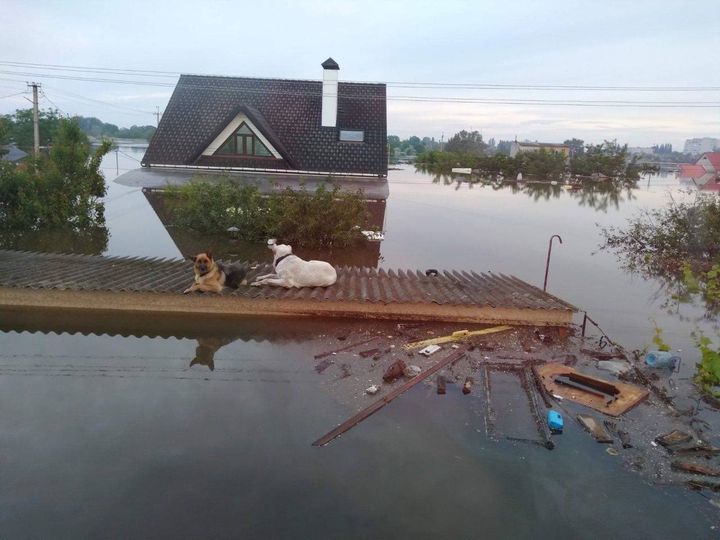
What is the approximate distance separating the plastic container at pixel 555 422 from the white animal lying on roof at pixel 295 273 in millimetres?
4002

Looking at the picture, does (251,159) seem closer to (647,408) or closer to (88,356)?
(88,356)

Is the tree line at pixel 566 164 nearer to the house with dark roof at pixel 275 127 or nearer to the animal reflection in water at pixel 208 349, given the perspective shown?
the house with dark roof at pixel 275 127

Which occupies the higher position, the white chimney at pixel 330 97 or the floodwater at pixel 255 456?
the white chimney at pixel 330 97

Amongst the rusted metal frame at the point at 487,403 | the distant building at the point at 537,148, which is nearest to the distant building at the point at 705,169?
the distant building at the point at 537,148

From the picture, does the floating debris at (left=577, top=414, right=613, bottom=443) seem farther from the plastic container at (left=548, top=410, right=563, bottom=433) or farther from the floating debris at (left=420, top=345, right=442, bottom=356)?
the floating debris at (left=420, top=345, right=442, bottom=356)

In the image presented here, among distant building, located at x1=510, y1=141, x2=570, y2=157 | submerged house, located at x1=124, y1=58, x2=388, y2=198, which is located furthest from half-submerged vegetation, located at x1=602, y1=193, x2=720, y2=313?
distant building, located at x1=510, y1=141, x2=570, y2=157

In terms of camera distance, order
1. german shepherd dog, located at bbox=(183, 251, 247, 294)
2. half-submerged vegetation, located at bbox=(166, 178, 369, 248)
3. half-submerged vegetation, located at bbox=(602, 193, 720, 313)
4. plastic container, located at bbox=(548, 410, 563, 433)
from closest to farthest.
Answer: plastic container, located at bbox=(548, 410, 563, 433), german shepherd dog, located at bbox=(183, 251, 247, 294), half-submerged vegetation, located at bbox=(166, 178, 369, 248), half-submerged vegetation, located at bbox=(602, 193, 720, 313)

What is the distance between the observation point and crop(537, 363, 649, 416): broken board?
5.27 metres

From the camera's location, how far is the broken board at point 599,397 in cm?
527

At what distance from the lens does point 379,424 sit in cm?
480

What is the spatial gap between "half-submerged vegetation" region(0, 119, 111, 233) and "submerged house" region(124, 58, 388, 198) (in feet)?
7.74

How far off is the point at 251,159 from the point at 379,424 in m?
15.0

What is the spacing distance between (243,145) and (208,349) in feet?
43.0

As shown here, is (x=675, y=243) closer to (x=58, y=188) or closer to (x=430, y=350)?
(x=430, y=350)
